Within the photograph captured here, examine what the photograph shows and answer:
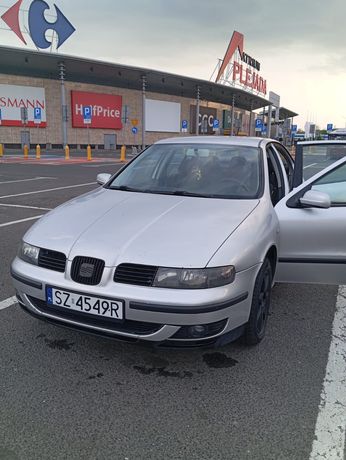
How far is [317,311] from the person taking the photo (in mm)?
3906

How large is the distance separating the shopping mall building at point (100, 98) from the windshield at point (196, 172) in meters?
24.7

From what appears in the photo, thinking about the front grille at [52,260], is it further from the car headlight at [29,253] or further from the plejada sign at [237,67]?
the plejada sign at [237,67]

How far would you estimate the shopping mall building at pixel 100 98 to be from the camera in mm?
38500

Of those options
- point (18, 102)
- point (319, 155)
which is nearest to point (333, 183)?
point (319, 155)

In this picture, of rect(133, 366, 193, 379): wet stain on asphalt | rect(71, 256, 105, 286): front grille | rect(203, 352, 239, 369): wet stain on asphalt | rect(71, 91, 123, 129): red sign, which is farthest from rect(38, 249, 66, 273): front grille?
rect(71, 91, 123, 129): red sign

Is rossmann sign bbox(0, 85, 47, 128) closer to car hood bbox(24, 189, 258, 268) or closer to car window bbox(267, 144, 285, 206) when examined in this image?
car window bbox(267, 144, 285, 206)

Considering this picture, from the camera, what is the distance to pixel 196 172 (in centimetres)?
393

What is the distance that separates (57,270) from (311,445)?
5.98ft

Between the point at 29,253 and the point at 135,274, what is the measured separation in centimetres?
90

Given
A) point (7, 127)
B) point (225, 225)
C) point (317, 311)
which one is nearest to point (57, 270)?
point (225, 225)

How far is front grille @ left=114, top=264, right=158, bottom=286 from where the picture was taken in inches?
102

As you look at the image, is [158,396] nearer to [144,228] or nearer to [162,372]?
[162,372]

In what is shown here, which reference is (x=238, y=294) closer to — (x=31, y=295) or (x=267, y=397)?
(x=267, y=397)

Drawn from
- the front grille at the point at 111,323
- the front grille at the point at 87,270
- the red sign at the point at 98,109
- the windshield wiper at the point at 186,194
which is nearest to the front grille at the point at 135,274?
the front grille at the point at 87,270
